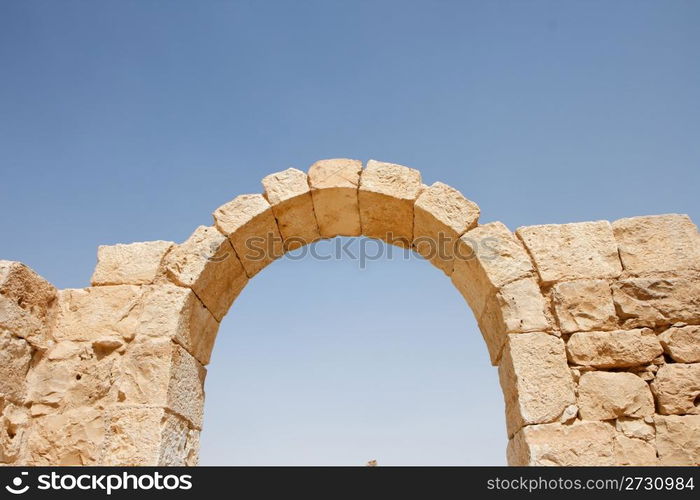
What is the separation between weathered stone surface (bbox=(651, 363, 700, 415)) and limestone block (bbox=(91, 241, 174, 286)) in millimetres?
3780

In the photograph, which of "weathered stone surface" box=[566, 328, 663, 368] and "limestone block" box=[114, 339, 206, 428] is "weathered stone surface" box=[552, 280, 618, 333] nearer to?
"weathered stone surface" box=[566, 328, 663, 368]

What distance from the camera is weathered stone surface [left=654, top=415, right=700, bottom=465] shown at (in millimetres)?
3381

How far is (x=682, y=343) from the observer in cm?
369

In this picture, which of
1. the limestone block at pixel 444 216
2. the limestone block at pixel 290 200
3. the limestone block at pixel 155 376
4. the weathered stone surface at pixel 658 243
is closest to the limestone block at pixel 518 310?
the limestone block at pixel 444 216

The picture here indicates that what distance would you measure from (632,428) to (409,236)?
7.43 ft

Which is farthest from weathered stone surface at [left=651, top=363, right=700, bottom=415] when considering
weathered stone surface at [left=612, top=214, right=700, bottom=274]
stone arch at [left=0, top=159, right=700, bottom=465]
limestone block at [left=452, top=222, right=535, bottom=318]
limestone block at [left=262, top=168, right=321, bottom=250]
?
limestone block at [left=262, top=168, right=321, bottom=250]

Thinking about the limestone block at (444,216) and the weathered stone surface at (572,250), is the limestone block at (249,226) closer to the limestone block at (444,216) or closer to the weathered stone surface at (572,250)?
the limestone block at (444,216)

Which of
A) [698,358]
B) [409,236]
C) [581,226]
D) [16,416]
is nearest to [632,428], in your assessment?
[698,358]

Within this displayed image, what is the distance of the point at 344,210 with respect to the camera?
4.75 meters

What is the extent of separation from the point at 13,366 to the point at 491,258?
12.0 ft

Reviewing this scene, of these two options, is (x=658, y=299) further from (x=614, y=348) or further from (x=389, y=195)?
(x=389, y=195)

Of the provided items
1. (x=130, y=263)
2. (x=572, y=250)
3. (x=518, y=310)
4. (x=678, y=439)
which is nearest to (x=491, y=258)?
(x=518, y=310)

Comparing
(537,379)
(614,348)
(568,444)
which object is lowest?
(568,444)
